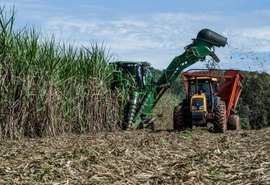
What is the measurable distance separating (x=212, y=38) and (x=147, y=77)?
2338 millimetres

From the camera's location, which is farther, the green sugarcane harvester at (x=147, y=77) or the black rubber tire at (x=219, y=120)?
the green sugarcane harvester at (x=147, y=77)

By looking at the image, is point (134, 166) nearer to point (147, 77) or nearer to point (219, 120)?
point (219, 120)

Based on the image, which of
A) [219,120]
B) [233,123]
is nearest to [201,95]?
[219,120]

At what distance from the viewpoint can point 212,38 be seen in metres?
16.5

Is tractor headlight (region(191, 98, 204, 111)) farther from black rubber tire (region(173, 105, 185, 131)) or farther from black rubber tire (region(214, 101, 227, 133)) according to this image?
black rubber tire (region(173, 105, 185, 131))

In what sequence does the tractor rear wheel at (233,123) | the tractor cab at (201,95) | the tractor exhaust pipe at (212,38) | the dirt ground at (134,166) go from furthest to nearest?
the tractor exhaust pipe at (212,38)
the tractor rear wheel at (233,123)
the tractor cab at (201,95)
the dirt ground at (134,166)

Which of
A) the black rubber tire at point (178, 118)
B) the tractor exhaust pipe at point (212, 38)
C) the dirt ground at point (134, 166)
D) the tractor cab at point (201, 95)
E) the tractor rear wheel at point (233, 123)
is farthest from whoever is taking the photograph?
the tractor exhaust pipe at point (212, 38)

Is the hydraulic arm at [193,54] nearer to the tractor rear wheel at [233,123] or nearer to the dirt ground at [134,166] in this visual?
the tractor rear wheel at [233,123]

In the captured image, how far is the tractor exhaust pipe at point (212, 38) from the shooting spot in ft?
54.0

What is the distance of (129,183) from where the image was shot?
600cm

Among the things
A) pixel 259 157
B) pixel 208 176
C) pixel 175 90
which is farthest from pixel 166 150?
pixel 175 90

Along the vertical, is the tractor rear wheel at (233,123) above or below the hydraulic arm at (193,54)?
below

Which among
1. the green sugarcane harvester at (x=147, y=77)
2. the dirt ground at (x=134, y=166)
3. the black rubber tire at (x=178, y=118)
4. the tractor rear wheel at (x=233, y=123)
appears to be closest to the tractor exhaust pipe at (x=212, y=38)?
the green sugarcane harvester at (x=147, y=77)

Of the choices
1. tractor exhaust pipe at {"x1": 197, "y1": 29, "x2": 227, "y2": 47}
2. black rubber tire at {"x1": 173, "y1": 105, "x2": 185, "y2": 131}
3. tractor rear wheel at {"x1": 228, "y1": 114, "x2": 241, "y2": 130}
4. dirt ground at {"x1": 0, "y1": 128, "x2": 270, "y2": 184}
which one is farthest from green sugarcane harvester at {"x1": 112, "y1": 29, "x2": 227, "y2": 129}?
dirt ground at {"x1": 0, "y1": 128, "x2": 270, "y2": 184}
